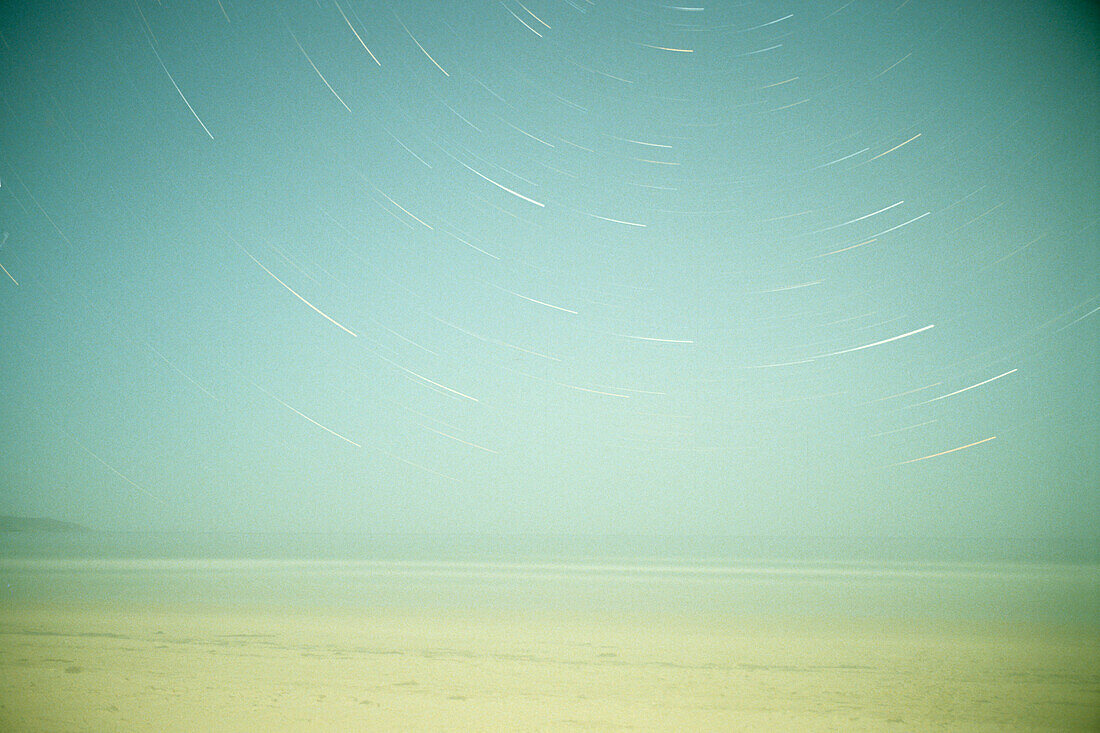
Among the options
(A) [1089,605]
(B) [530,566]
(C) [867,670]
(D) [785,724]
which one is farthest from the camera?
(B) [530,566]

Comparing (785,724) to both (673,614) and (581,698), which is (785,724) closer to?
(581,698)

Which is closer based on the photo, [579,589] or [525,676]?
[525,676]

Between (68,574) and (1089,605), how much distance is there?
2054cm

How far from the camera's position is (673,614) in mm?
10312

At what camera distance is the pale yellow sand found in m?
5.09

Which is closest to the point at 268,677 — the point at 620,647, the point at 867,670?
the point at 620,647

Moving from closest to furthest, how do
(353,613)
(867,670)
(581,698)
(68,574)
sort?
1. (581,698)
2. (867,670)
3. (353,613)
4. (68,574)

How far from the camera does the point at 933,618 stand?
10.2 m

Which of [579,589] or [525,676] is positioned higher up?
[525,676]

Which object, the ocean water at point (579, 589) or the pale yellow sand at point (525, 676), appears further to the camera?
the ocean water at point (579, 589)

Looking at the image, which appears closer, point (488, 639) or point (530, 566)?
point (488, 639)

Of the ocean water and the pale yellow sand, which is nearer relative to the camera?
the pale yellow sand

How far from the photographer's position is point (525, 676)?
20.4 ft

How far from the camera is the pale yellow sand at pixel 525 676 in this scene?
509 centimetres
